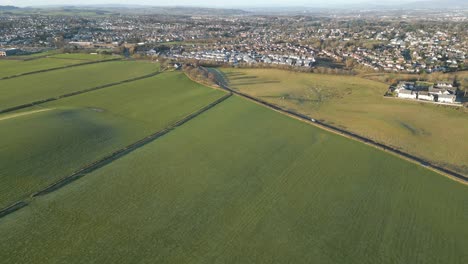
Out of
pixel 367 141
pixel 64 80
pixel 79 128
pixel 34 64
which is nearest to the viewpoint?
pixel 367 141

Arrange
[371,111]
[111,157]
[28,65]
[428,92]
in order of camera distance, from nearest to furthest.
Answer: [111,157]
[371,111]
[428,92]
[28,65]

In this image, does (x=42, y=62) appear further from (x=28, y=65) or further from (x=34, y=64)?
(x=28, y=65)

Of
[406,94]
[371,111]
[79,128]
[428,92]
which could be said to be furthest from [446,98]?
[79,128]

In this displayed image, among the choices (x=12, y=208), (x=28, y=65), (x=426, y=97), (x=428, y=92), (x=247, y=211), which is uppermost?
(x=428, y=92)

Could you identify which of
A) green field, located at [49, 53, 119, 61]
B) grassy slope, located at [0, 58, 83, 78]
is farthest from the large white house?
grassy slope, located at [0, 58, 83, 78]

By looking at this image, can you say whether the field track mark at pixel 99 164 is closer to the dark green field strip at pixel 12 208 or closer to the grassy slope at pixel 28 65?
the dark green field strip at pixel 12 208

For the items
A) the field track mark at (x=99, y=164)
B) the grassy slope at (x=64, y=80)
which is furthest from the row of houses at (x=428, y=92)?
the grassy slope at (x=64, y=80)

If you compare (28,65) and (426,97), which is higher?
(426,97)

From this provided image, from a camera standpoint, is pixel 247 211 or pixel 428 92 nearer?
pixel 247 211

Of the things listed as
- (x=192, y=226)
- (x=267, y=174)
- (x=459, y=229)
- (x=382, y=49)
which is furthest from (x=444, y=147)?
(x=382, y=49)
